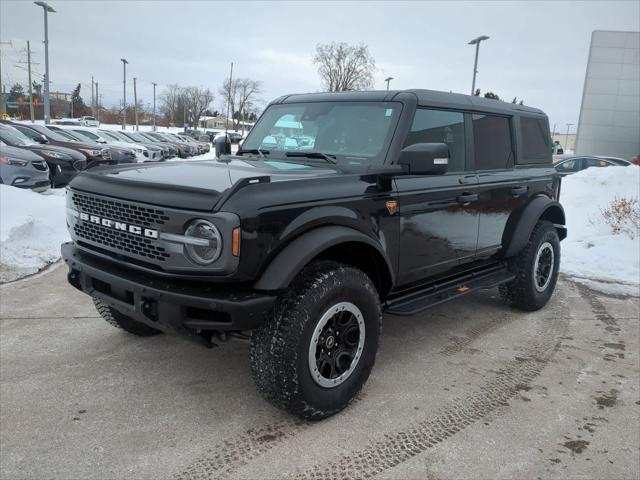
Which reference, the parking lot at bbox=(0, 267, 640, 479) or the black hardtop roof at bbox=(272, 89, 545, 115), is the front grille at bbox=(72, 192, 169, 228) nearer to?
the parking lot at bbox=(0, 267, 640, 479)

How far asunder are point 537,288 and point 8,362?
4666 millimetres

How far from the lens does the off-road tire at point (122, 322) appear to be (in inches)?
152

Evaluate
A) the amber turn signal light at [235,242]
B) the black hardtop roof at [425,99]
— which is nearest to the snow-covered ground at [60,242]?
the black hardtop roof at [425,99]

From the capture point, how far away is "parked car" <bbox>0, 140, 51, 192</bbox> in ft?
34.2

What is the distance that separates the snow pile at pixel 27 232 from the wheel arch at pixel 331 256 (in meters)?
4.24

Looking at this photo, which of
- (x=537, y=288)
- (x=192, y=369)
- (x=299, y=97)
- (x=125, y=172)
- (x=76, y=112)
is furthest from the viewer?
(x=76, y=112)

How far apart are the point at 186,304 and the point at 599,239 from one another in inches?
285

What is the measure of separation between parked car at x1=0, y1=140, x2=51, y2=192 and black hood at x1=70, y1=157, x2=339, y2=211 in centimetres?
842

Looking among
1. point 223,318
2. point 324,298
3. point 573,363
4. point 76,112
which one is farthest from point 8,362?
point 76,112

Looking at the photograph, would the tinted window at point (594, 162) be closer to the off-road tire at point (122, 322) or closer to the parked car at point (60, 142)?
the parked car at point (60, 142)

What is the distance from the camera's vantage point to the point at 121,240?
2957 mm

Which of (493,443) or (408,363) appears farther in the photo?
(408,363)

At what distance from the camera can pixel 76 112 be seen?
312ft

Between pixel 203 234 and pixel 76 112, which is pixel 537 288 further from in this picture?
pixel 76 112
